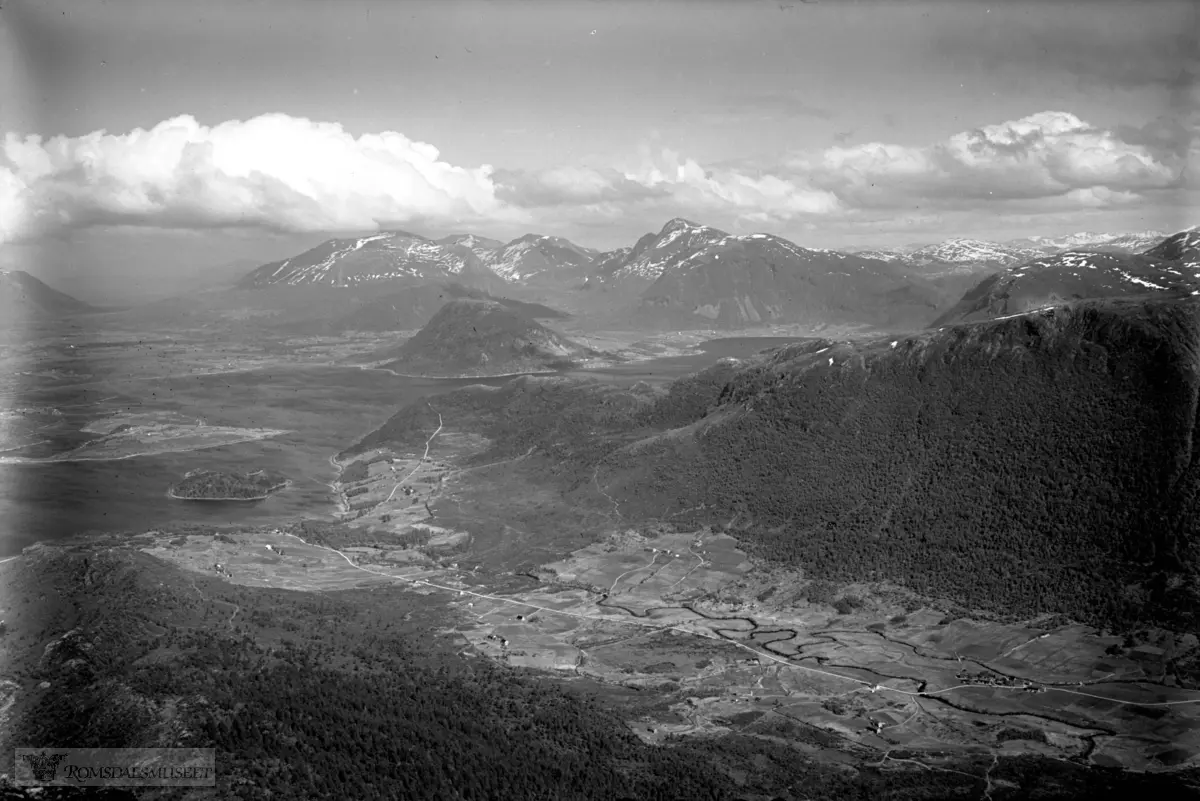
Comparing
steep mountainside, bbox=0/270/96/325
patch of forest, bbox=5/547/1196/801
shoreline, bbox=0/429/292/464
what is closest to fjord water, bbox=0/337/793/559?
shoreline, bbox=0/429/292/464

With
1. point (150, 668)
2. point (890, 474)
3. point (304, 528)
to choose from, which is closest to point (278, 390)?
point (304, 528)

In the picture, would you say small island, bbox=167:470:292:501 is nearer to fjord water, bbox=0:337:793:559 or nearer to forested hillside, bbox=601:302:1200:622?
fjord water, bbox=0:337:793:559

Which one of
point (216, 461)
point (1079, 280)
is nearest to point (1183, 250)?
point (1079, 280)

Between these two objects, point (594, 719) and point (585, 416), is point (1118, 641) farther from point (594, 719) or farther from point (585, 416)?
point (585, 416)

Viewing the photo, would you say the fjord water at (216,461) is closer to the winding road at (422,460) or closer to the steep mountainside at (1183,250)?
the winding road at (422,460)

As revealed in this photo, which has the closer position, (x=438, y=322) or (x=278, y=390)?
(x=278, y=390)

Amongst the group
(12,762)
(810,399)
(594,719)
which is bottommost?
(594,719)

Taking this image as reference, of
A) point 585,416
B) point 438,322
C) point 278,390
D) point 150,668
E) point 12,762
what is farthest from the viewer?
point 438,322

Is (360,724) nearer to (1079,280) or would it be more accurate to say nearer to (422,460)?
(422,460)
